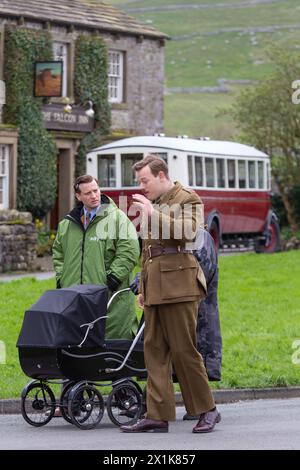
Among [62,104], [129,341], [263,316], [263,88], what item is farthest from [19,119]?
[129,341]

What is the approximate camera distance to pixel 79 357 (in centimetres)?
1187

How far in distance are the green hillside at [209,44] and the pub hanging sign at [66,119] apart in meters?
38.8

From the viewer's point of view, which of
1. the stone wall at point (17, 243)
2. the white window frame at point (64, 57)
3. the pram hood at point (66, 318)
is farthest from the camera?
the white window frame at point (64, 57)

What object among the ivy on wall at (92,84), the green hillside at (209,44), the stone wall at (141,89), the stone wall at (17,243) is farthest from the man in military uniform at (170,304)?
the green hillside at (209,44)

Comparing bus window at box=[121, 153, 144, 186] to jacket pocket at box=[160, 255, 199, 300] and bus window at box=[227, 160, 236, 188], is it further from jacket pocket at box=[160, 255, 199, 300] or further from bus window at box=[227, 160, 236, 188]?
jacket pocket at box=[160, 255, 199, 300]

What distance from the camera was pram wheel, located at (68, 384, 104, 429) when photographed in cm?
1183

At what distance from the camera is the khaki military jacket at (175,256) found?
11.4 m

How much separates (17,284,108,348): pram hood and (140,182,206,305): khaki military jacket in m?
0.65

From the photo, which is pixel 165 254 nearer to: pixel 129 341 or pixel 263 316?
pixel 129 341

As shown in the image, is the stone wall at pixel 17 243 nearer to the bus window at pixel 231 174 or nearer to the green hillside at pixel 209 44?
the bus window at pixel 231 174

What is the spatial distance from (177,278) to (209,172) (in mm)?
22870

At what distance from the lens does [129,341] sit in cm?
1237

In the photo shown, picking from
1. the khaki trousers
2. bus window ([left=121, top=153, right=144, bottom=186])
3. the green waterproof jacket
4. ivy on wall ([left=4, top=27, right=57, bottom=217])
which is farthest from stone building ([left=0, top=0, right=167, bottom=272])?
the khaki trousers

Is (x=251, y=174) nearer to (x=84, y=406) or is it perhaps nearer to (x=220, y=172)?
(x=220, y=172)
